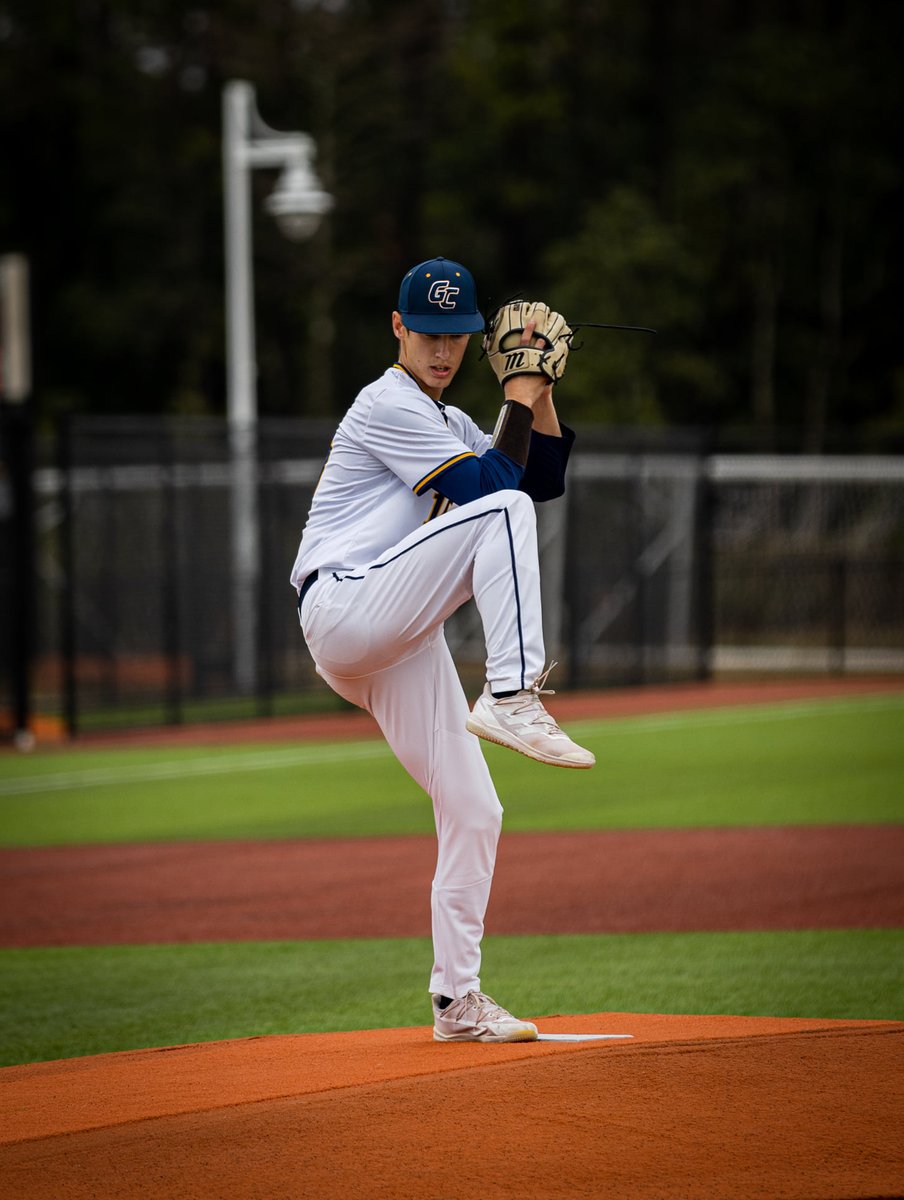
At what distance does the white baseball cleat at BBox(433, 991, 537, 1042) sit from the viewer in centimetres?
527

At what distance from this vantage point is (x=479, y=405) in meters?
36.2

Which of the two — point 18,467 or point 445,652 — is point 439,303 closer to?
point 445,652

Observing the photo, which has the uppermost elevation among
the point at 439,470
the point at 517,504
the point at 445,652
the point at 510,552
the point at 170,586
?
the point at 439,470

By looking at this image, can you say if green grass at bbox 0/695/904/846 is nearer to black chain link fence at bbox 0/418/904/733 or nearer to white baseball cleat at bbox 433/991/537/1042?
black chain link fence at bbox 0/418/904/733

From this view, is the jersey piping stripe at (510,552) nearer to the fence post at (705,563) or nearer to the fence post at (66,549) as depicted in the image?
the fence post at (66,549)

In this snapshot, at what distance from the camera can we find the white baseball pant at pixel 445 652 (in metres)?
4.94

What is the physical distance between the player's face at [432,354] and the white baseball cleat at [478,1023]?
188 centimetres

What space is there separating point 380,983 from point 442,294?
3256 mm

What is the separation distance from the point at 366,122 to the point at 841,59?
447 inches

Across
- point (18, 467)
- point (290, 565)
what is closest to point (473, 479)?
point (18, 467)

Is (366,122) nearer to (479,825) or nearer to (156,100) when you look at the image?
(156,100)

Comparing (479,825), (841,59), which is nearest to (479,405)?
(841,59)

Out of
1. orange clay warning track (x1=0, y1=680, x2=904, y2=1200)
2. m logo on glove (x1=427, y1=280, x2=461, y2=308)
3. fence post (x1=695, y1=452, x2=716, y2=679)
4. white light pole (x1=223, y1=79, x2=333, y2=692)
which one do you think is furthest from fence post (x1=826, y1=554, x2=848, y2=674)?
m logo on glove (x1=427, y1=280, x2=461, y2=308)

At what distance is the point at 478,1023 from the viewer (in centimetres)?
530
